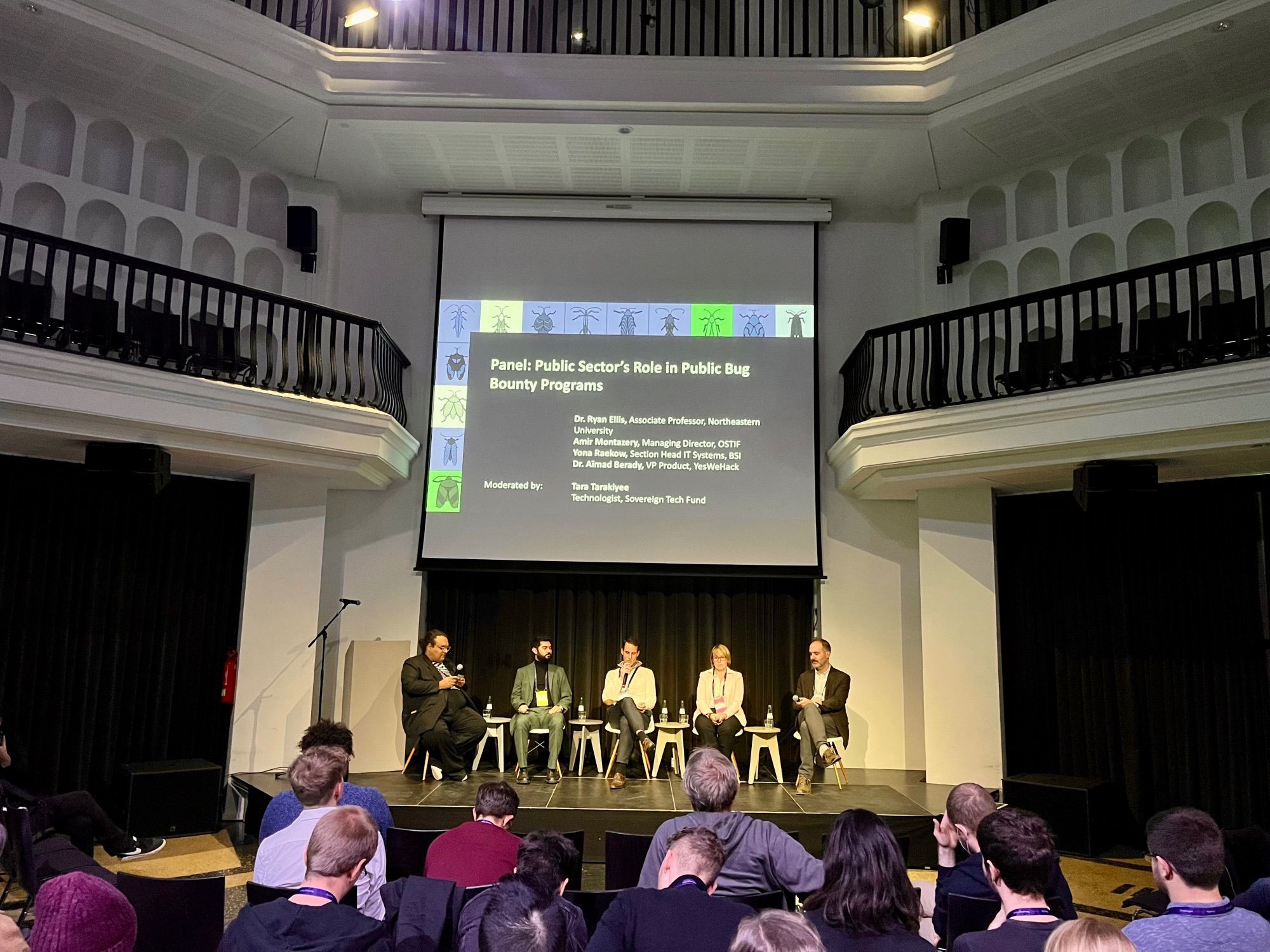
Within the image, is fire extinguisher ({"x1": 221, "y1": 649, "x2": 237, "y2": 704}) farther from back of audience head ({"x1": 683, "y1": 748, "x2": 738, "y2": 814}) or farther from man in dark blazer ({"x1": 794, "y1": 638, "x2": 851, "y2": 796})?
back of audience head ({"x1": 683, "y1": 748, "x2": 738, "y2": 814})

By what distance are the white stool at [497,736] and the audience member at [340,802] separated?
3.63 m

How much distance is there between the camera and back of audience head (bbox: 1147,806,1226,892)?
2420 mm

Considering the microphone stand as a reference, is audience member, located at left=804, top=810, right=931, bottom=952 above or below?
below

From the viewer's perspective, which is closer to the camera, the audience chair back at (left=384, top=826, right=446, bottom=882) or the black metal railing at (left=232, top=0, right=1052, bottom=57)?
the audience chair back at (left=384, top=826, right=446, bottom=882)

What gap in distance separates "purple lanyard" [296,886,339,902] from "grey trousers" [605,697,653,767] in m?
5.45

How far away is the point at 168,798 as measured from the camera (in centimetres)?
642

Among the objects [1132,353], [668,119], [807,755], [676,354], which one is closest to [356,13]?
[668,119]

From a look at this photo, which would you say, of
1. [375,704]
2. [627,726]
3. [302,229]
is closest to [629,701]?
[627,726]

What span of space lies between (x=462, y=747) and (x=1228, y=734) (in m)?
5.70

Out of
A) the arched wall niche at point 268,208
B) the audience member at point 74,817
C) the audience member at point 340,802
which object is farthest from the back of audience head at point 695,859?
the arched wall niche at point 268,208

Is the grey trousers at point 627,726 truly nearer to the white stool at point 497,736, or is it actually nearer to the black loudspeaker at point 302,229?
the white stool at point 497,736

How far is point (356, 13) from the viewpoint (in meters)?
7.35

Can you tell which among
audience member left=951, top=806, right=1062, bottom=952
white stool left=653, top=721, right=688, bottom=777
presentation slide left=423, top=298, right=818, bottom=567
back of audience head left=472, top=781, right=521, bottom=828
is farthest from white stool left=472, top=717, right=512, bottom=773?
audience member left=951, top=806, right=1062, bottom=952

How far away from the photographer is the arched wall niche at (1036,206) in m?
8.59
